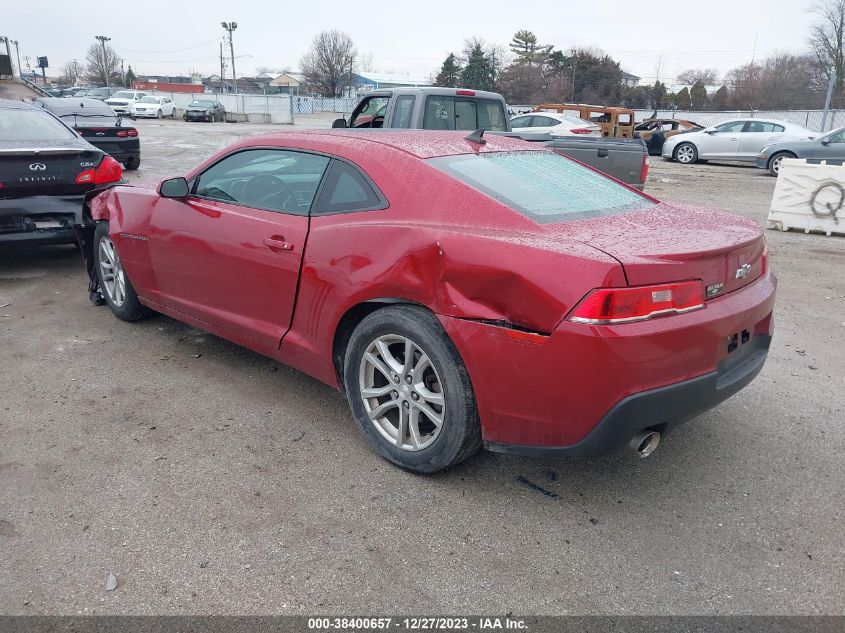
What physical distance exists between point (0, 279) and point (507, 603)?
5854mm

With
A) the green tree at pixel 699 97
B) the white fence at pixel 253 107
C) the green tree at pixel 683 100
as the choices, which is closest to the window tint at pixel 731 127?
the white fence at pixel 253 107

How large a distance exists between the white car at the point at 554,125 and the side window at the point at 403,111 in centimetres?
857

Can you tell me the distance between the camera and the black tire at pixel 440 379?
2.80 m

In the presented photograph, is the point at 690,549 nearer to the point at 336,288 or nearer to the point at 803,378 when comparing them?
the point at 336,288

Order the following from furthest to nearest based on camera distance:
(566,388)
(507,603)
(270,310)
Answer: (270,310) → (566,388) → (507,603)

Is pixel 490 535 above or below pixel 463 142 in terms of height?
below

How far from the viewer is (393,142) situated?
11.4ft

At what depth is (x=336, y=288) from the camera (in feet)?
10.5

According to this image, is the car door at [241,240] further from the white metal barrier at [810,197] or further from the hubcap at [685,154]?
the hubcap at [685,154]

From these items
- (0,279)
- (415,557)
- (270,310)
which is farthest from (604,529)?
(0,279)

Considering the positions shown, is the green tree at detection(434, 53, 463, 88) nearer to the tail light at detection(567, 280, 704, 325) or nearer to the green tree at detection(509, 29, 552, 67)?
the green tree at detection(509, 29, 552, 67)

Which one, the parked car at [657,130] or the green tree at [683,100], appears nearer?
the parked car at [657,130]

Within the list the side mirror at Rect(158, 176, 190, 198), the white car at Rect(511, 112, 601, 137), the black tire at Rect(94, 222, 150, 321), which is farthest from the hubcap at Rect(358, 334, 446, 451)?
the white car at Rect(511, 112, 601, 137)

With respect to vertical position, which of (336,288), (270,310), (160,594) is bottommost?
(160,594)
